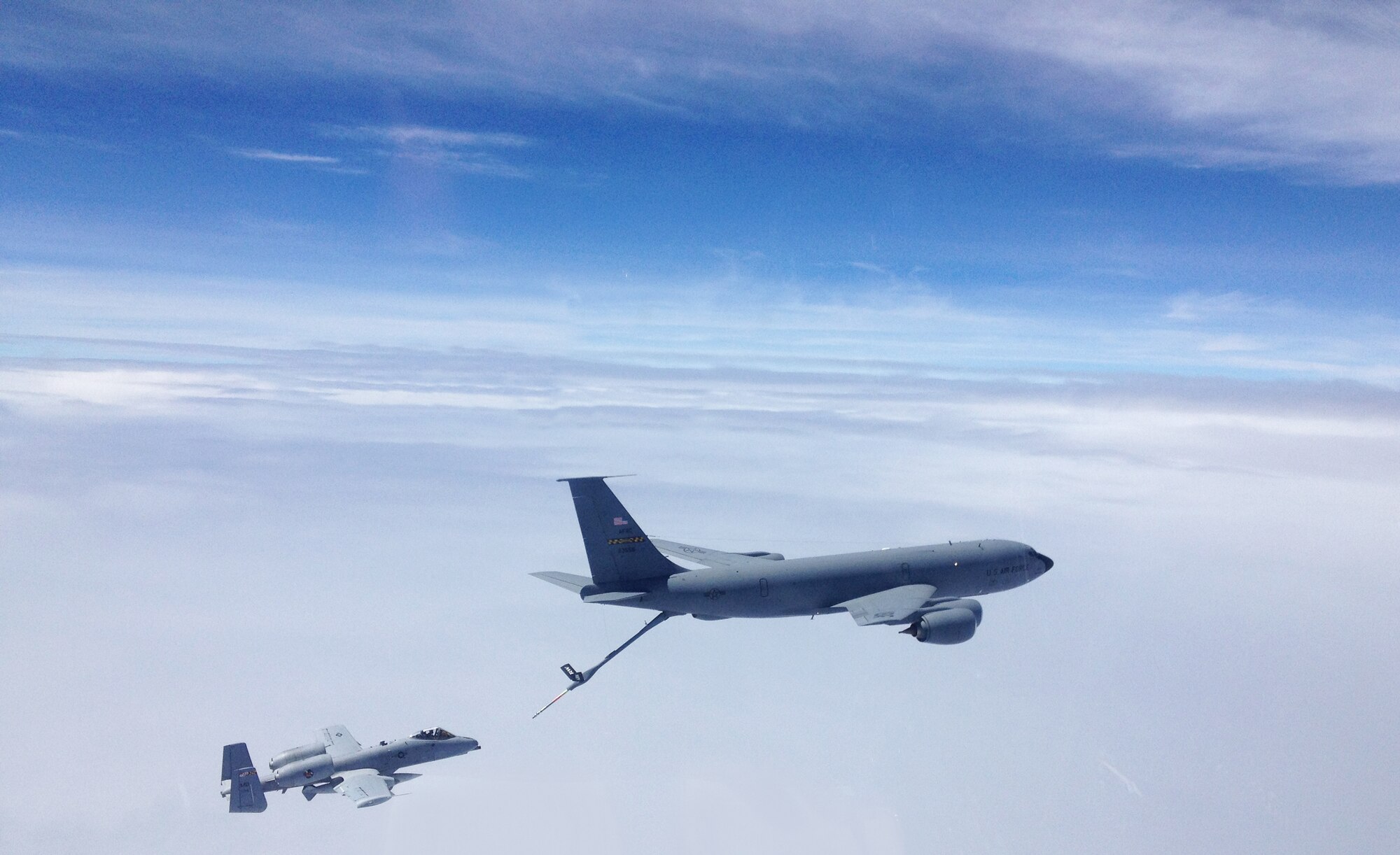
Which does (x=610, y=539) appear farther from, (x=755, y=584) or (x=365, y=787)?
(x=365, y=787)

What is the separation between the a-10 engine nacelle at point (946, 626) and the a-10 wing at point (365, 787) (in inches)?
1291

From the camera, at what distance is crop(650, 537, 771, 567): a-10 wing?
61.6m

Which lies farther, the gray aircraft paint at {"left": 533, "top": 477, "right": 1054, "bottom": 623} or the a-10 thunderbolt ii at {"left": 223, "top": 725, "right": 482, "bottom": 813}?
the gray aircraft paint at {"left": 533, "top": 477, "right": 1054, "bottom": 623}

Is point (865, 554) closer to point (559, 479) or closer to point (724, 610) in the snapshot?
point (724, 610)

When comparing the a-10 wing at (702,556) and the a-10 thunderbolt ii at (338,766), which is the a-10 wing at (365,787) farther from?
the a-10 wing at (702,556)

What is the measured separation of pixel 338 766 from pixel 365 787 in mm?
2695

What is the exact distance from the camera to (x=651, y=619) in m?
53.3

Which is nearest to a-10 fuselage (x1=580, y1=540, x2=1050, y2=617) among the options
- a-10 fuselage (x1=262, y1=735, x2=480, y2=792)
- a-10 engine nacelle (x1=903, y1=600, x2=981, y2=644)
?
a-10 engine nacelle (x1=903, y1=600, x2=981, y2=644)

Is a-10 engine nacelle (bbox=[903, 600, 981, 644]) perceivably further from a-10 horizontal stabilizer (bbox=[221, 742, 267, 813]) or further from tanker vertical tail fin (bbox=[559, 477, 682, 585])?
a-10 horizontal stabilizer (bbox=[221, 742, 267, 813])

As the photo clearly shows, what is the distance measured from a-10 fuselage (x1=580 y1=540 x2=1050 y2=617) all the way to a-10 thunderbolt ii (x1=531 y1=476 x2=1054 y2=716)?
0.06 meters

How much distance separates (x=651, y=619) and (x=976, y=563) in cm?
2461

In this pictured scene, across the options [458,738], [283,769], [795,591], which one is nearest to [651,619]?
[795,591]

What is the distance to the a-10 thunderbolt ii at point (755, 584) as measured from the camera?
172 feet

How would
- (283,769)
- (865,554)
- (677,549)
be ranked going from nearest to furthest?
(283,769)
(865,554)
(677,549)
